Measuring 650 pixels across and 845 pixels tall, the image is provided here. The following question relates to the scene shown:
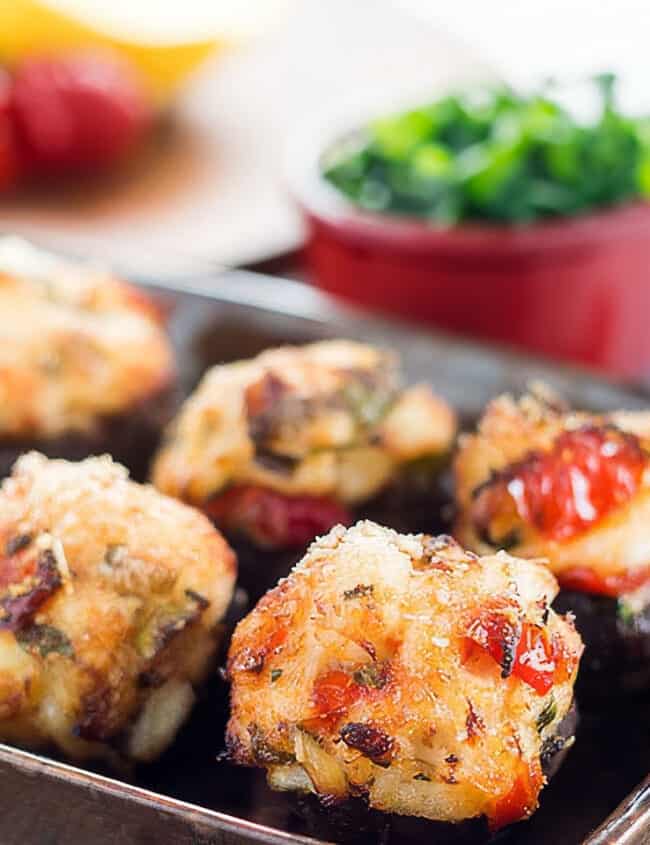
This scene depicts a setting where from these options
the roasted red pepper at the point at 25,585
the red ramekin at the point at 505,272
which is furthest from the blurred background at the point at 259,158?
the roasted red pepper at the point at 25,585

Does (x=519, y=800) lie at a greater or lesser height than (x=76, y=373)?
greater

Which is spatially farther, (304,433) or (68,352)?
(68,352)

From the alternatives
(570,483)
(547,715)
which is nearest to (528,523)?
(570,483)

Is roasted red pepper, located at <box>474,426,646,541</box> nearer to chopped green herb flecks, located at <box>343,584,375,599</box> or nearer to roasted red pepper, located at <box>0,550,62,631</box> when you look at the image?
chopped green herb flecks, located at <box>343,584,375,599</box>

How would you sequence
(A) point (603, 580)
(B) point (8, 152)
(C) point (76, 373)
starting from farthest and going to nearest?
(B) point (8, 152) → (C) point (76, 373) → (A) point (603, 580)

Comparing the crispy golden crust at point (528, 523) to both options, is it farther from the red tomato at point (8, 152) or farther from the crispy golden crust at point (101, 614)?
the red tomato at point (8, 152)

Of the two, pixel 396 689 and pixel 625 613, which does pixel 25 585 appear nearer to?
pixel 396 689

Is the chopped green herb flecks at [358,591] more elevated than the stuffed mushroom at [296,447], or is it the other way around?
the chopped green herb flecks at [358,591]
